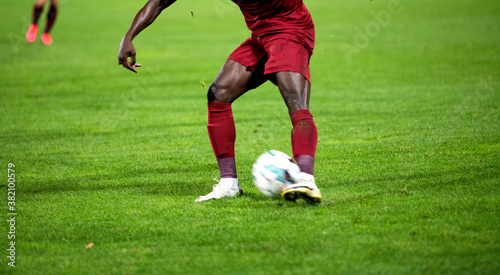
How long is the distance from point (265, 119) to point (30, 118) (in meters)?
3.23

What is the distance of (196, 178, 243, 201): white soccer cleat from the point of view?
5180 mm

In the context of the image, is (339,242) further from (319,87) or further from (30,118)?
(319,87)

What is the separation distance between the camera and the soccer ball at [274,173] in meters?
4.77

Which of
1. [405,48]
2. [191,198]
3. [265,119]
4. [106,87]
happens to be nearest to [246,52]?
[191,198]

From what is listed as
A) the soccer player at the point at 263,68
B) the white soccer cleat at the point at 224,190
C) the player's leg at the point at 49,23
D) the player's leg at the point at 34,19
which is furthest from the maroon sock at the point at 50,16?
the white soccer cleat at the point at 224,190

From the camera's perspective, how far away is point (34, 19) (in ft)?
64.3

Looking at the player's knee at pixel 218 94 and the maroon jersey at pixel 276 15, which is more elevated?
the maroon jersey at pixel 276 15

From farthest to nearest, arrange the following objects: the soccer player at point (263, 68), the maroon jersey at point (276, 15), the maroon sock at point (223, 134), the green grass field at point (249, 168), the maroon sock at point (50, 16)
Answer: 1. the maroon sock at point (50, 16)
2. the maroon sock at point (223, 134)
3. the maroon jersey at point (276, 15)
4. the soccer player at point (263, 68)
5. the green grass field at point (249, 168)

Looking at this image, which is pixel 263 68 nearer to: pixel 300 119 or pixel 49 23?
pixel 300 119

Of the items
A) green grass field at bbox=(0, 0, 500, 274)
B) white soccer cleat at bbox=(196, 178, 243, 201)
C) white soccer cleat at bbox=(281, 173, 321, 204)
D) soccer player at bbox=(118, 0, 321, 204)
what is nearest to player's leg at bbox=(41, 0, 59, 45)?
green grass field at bbox=(0, 0, 500, 274)

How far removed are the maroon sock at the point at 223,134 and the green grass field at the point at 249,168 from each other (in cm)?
27

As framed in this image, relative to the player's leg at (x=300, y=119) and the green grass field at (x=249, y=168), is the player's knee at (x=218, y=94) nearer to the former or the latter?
the player's leg at (x=300, y=119)

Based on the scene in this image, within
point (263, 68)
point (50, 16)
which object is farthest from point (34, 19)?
point (263, 68)

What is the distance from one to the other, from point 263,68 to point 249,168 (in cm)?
128
